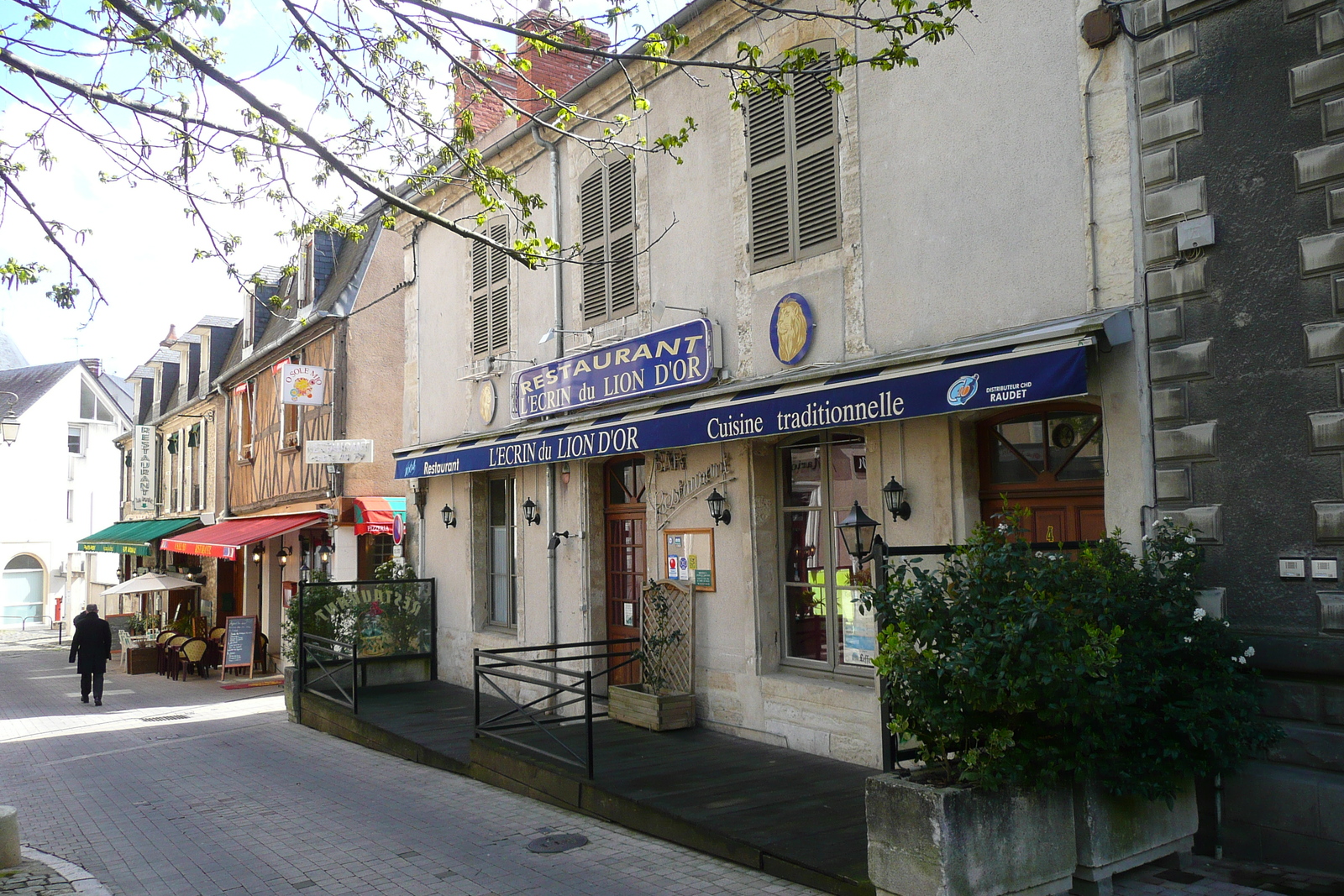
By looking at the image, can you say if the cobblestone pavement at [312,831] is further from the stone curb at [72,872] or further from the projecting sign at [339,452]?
the projecting sign at [339,452]

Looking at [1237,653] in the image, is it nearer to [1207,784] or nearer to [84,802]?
[1207,784]

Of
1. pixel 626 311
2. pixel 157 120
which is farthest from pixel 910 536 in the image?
pixel 157 120

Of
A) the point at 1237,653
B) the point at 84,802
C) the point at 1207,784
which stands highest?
the point at 1237,653

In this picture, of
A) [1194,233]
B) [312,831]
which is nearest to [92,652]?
[312,831]

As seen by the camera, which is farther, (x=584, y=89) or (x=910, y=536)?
(x=584, y=89)

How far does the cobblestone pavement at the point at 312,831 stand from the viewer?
18.7 ft

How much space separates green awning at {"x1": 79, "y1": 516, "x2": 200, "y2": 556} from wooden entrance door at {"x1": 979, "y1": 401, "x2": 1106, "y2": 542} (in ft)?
70.1

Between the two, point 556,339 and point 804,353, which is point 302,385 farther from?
point 804,353

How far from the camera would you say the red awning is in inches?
658

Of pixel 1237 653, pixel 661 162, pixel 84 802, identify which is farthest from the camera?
pixel 661 162

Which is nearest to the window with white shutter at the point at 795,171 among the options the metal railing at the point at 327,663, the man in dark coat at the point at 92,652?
the metal railing at the point at 327,663

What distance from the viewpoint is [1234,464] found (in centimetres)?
549

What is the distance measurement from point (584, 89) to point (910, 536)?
6.13 meters

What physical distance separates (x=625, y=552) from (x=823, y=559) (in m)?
3.00
